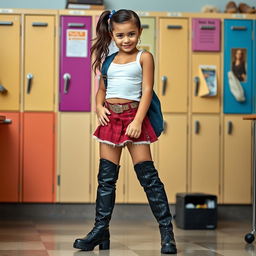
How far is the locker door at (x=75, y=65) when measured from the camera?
18.0 ft

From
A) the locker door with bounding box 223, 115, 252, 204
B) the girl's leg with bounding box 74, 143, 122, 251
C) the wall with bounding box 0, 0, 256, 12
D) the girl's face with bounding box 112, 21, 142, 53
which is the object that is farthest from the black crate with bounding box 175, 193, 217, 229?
the girl's face with bounding box 112, 21, 142, 53

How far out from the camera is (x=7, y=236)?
4230 millimetres

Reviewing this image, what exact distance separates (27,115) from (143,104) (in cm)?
233

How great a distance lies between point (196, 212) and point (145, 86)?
6.26ft

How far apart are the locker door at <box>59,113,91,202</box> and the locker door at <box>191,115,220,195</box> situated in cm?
88

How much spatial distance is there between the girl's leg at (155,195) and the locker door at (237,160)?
2.35 m

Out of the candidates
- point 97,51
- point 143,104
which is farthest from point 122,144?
point 97,51

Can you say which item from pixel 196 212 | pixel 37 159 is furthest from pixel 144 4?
pixel 196 212

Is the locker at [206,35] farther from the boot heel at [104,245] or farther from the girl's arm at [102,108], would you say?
the boot heel at [104,245]

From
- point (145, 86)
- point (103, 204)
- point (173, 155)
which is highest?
point (145, 86)

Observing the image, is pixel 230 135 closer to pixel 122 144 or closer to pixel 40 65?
pixel 40 65

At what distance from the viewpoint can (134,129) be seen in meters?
3.26

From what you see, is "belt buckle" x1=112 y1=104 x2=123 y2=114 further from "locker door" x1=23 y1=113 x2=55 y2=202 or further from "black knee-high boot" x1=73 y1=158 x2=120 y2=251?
"locker door" x1=23 y1=113 x2=55 y2=202

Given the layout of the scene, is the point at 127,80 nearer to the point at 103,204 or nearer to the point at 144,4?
the point at 103,204
